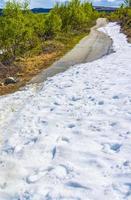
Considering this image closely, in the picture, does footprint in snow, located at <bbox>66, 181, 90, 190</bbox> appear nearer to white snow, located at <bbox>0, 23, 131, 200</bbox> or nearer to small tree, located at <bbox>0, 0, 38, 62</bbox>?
white snow, located at <bbox>0, 23, 131, 200</bbox>

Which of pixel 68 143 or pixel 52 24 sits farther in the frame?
pixel 52 24

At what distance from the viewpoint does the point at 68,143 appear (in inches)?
451

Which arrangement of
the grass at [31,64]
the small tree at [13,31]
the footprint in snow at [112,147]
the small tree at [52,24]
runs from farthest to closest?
the small tree at [52,24] → the small tree at [13,31] → the grass at [31,64] → the footprint in snow at [112,147]

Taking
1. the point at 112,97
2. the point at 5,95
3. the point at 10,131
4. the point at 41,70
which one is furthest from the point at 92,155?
the point at 41,70

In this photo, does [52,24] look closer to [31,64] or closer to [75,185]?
[31,64]

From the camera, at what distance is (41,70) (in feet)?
90.1

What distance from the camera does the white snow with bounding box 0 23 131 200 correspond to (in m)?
8.86

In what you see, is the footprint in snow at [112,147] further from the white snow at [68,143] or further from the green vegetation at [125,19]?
the green vegetation at [125,19]

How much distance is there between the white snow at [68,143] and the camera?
8.86m

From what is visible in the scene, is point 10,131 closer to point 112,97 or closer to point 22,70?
point 112,97

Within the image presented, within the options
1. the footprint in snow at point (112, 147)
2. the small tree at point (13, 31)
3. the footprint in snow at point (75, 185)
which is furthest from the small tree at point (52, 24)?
the footprint in snow at point (75, 185)

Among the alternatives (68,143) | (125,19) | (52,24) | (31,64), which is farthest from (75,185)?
(125,19)

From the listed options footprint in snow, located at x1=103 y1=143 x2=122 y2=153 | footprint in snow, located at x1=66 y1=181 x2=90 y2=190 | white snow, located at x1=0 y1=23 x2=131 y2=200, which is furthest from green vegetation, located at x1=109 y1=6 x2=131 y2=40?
footprint in snow, located at x1=66 y1=181 x2=90 y2=190

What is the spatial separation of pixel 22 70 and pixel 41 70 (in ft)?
4.20
